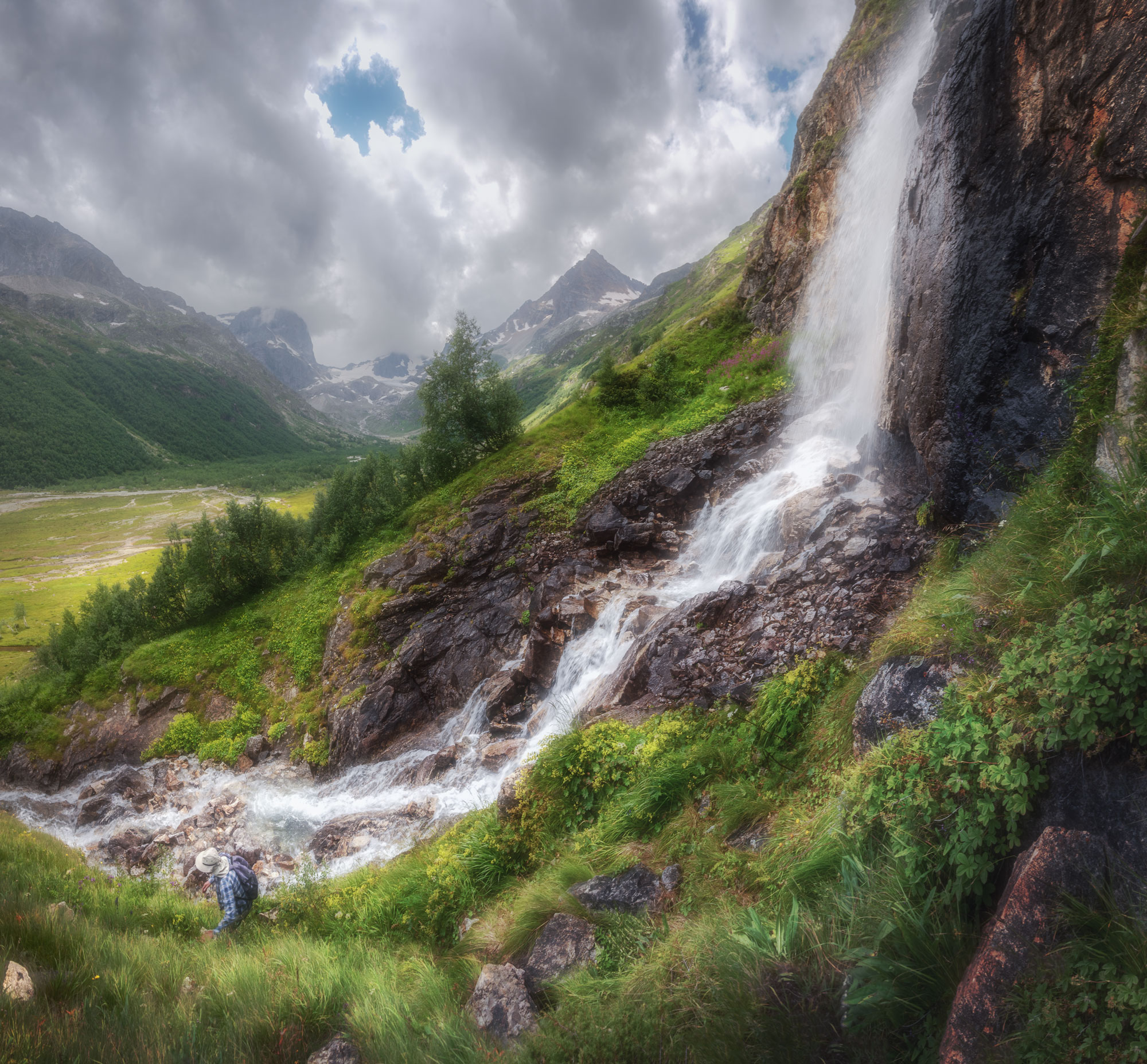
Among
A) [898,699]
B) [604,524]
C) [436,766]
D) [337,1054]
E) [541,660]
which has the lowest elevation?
[898,699]

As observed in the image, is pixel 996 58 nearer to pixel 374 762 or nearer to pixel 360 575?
pixel 374 762

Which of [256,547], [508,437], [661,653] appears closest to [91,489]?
[256,547]

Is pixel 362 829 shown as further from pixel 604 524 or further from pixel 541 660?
pixel 604 524

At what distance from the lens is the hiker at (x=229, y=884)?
24.3 feet

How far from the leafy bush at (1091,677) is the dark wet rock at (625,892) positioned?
14.2 ft

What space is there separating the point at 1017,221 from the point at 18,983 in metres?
16.2

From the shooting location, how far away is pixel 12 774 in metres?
22.7

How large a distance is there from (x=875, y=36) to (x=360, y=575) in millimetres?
40933

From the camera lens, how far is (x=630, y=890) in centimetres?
570

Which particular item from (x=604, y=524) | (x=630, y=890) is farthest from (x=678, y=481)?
(x=630, y=890)

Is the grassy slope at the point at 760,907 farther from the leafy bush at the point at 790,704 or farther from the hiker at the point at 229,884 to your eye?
the hiker at the point at 229,884

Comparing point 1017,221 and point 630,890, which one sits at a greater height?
point 1017,221

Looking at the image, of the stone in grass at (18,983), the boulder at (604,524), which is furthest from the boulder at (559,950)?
the boulder at (604,524)

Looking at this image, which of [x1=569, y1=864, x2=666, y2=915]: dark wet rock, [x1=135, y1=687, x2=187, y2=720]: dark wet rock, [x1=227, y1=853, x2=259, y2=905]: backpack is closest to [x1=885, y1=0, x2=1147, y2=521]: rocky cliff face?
[x1=569, y1=864, x2=666, y2=915]: dark wet rock
